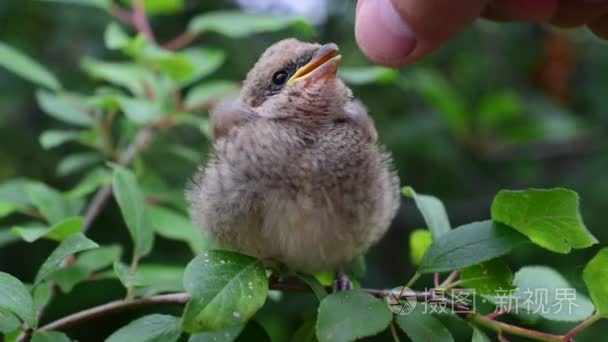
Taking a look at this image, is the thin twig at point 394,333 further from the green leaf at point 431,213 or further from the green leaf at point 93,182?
the green leaf at point 93,182

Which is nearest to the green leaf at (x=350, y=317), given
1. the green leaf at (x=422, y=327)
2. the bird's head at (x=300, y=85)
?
the green leaf at (x=422, y=327)

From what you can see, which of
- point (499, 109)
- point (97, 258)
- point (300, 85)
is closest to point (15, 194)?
point (97, 258)

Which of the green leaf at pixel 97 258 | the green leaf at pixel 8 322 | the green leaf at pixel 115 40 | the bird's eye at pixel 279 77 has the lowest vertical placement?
the green leaf at pixel 97 258

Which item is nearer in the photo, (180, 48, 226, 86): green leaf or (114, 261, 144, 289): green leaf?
(114, 261, 144, 289): green leaf

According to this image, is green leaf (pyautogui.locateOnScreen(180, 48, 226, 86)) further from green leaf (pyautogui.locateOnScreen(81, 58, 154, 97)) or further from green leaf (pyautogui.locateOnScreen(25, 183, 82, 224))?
green leaf (pyautogui.locateOnScreen(25, 183, 82, 224))

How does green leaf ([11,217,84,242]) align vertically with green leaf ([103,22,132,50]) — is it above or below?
below

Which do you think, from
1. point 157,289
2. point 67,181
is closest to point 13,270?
point 67,181

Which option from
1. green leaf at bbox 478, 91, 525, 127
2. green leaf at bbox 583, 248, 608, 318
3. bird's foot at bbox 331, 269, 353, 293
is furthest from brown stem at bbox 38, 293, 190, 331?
green leaf at bbox 478, 91, 525, 127
